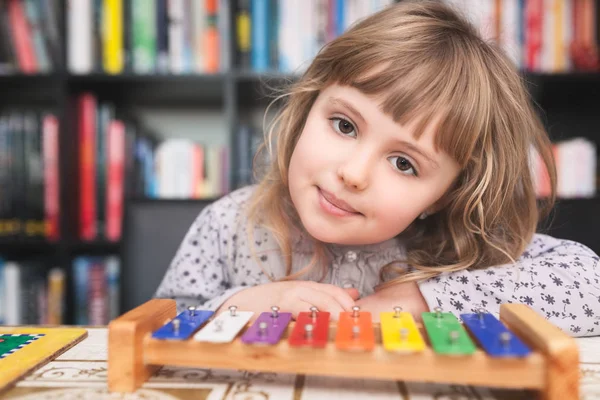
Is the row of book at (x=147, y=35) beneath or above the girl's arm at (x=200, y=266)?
above

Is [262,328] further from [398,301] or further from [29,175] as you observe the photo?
[29,175]

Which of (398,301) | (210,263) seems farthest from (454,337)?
(210,263)

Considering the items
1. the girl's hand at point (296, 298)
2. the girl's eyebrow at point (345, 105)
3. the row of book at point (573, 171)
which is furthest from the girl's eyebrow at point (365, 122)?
the row of book at point (573, 171)

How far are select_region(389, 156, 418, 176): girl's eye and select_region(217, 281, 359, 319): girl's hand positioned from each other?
0.66ft

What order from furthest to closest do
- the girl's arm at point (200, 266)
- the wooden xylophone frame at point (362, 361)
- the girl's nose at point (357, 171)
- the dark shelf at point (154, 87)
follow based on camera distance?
the dark shelf at point (154, 87) < the girl's arm at point (200, 266) < the girl's nose at point (357, 171) < the wooden xylophone frame at point (362, 361)

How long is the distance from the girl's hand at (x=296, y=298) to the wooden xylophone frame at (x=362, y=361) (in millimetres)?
217

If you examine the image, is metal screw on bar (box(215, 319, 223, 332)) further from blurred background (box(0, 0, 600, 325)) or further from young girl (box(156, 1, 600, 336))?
blurred background (box(0, 0, 600, 325))

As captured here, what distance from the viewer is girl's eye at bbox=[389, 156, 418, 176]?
778mm

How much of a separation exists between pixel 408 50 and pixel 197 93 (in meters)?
1.07

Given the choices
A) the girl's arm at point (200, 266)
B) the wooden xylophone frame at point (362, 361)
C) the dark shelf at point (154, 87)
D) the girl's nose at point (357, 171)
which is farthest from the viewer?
the dark shelf at point (154, 87)

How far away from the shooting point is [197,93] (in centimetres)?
173

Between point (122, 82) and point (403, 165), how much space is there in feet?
3.71

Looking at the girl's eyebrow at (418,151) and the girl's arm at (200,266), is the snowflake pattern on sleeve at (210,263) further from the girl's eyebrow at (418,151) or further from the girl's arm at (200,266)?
the girl's eyebrow at (418,151)

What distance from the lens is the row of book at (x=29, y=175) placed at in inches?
62.0
